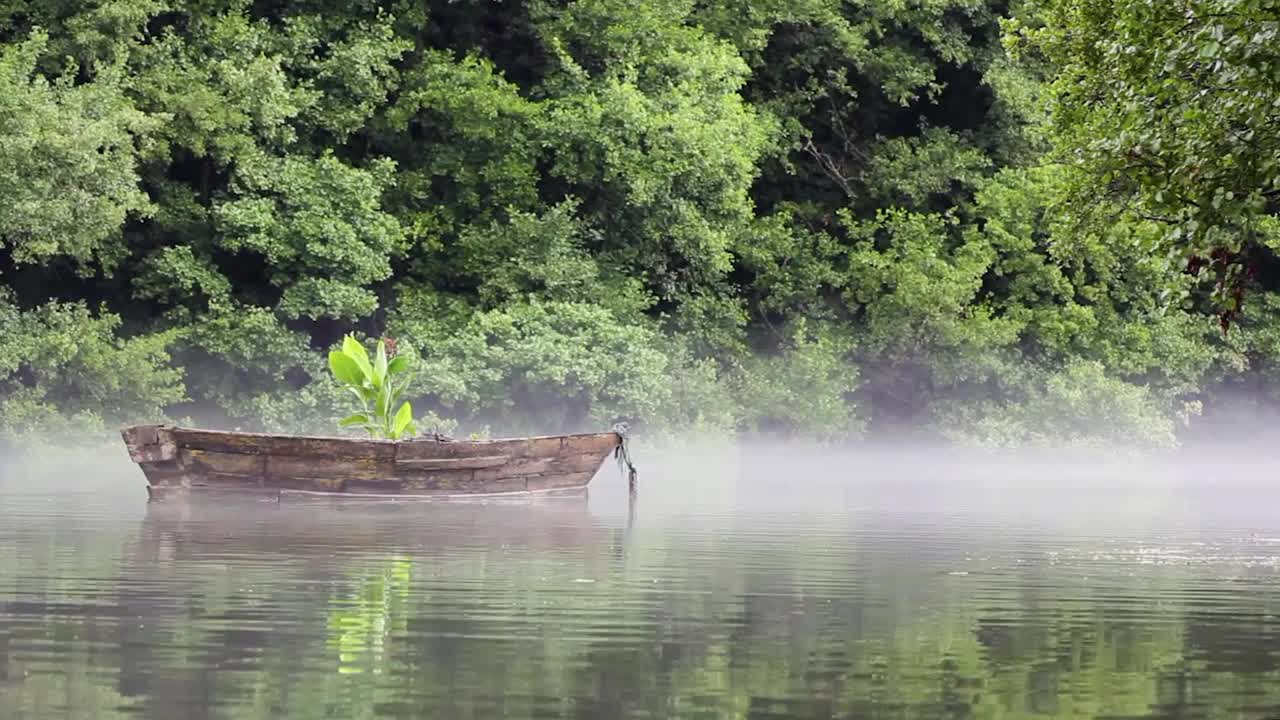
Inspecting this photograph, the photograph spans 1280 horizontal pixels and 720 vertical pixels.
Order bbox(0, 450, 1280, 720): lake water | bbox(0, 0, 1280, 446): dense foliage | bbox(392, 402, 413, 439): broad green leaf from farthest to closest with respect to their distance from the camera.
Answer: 1. bbox(0, 0, 1280, 446): dense foliage
2. bbox(392, 402, 413, 439): broad green leaf
3. bbox(0, 450, 1280, 720): lake water

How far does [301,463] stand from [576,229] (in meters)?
16.5

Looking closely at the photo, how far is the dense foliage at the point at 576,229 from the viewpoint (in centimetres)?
4041

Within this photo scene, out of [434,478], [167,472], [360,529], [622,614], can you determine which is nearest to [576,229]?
[434,478]

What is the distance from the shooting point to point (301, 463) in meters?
29.2

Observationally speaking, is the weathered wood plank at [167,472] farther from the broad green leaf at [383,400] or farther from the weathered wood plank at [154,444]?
the broad green leaf at [383,400]

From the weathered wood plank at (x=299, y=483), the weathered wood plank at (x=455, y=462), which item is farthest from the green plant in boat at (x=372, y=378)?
the weathered wood plank at (x=299, y=483)

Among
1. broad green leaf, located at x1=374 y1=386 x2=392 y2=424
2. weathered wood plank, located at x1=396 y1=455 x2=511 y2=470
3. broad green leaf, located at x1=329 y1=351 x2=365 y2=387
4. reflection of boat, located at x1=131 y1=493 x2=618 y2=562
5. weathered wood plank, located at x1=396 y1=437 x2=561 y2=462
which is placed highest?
broad green leaf, located at x1=329 y1=351 x2=365 y2=387

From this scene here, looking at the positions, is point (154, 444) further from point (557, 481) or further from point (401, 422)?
point (557, 481)

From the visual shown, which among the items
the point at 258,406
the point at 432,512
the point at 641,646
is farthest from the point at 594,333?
the point at 641,646

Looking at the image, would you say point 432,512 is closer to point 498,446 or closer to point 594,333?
point 498,446

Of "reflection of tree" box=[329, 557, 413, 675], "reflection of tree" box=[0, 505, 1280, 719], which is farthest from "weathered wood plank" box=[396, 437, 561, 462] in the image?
"reflection of tree" box=[329, 557, 413, 675]

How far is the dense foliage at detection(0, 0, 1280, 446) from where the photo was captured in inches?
1591

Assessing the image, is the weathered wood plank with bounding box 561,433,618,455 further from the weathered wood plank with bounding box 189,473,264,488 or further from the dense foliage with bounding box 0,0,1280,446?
the dense foliage with bounding box 0,0,1280,446

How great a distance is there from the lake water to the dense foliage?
40.3 feet
